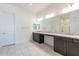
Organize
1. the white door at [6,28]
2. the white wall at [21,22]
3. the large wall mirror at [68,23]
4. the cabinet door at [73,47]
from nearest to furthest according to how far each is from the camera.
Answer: the cabinet door at [73,47] → the large wall mirror at [68,23] → the white door at [6,28] → the white wall at [21,22]

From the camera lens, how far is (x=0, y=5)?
5602mm

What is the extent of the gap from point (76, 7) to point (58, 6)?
1372 mm

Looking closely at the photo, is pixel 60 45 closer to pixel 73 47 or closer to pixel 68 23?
pixel 73 47

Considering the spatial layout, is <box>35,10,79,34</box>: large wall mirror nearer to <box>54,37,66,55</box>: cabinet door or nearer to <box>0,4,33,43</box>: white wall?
<box>54,37,66,55</box>: cabinet door

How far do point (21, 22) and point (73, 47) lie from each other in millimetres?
4645

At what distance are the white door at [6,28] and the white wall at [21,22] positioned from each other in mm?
333

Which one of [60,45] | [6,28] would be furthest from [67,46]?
[6,28]

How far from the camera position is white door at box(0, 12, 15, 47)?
5.64 metres

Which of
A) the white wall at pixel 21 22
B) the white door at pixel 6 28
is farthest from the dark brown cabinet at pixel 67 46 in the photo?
the white wall at pixel 21 22

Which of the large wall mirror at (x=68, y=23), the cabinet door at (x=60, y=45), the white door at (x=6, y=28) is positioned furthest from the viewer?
the white door at (x=6, y=28)

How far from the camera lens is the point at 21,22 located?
7.05 metres

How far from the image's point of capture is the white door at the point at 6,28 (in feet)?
18.5

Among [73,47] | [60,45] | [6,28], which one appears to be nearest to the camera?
[73,47]

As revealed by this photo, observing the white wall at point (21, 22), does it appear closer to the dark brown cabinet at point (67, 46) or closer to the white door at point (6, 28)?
the white door at point (6, 28)
